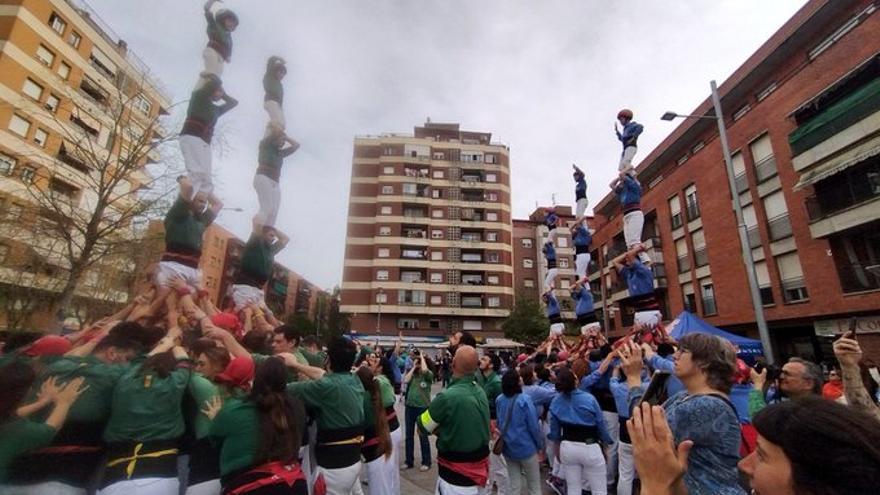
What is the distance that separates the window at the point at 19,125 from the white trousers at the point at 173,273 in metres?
22.5

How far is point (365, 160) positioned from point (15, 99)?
2829 centimetres

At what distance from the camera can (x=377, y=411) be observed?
510cm

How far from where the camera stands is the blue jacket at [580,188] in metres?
12.3

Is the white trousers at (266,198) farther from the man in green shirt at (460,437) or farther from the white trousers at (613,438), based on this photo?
the white trousers at (613,438)

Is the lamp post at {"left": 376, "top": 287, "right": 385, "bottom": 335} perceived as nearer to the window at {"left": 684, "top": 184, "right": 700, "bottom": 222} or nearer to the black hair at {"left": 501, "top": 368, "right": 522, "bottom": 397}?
the window at {"left": 684, "top": 184, "right": 700, "bottom": 222}

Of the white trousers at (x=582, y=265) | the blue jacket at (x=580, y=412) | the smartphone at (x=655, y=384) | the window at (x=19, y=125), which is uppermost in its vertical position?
the window at (x=19, y=125)

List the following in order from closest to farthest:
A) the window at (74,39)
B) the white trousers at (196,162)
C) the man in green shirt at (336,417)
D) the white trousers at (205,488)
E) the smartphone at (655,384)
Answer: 1. the smartphone at (655,384)
2. the white trousers at (205,488)
3. the man in green shirt at (336,417)
4. the white trousers at (196,162)
5. the window at (74,39)

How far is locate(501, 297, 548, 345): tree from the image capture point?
34750 mm

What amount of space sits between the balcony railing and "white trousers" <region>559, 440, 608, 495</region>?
19.8 metres

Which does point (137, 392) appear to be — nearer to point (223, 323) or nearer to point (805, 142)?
point (223, 323)

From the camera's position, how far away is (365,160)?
45406 millimetres

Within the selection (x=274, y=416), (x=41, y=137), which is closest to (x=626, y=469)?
(x=274, y=416)

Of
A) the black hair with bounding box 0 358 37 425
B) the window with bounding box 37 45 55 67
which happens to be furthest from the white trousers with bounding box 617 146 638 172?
the window with bounding box 37 45 55 67

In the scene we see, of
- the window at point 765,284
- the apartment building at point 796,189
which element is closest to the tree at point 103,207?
the apartment building at point 796,189
